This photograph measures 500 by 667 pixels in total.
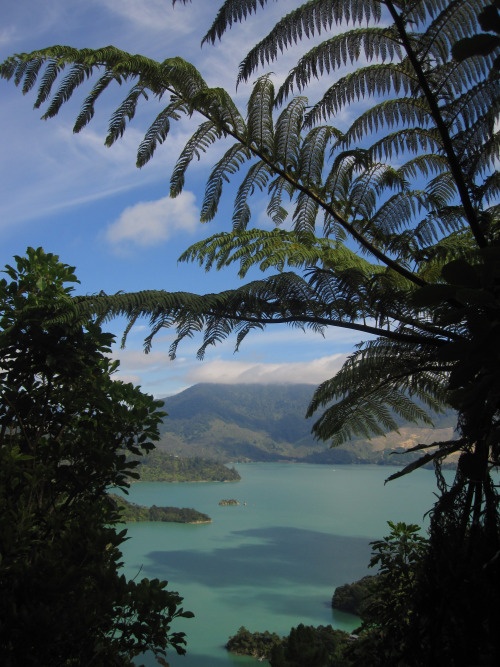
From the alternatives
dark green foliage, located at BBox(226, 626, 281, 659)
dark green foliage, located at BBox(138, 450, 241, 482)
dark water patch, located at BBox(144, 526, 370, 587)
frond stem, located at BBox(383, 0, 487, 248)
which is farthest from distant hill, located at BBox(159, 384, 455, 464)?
frond stem, located at BBox(383, 0, 487, 248)

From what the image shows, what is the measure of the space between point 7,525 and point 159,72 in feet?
5.62

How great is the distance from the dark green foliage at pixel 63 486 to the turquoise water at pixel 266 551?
36.8 feet

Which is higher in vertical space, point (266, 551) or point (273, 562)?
point (266, 551)

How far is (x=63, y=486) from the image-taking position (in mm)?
1536

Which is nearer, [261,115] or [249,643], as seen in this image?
[261,115]

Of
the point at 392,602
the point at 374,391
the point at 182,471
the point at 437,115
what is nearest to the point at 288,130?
the point at 437,115

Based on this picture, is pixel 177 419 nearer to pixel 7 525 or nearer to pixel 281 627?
pixel 281 627

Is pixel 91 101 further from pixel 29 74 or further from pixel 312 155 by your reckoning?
pixel 312 155

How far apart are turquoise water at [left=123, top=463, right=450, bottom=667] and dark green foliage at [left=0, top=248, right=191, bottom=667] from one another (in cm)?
1122

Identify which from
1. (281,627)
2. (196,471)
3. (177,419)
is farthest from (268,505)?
→ (177,419)

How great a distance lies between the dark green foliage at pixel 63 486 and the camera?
1.04m

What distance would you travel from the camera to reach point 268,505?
33.2 meters

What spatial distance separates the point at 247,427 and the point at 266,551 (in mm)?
62352

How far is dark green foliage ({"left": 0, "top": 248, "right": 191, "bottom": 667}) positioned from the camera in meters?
1.04
